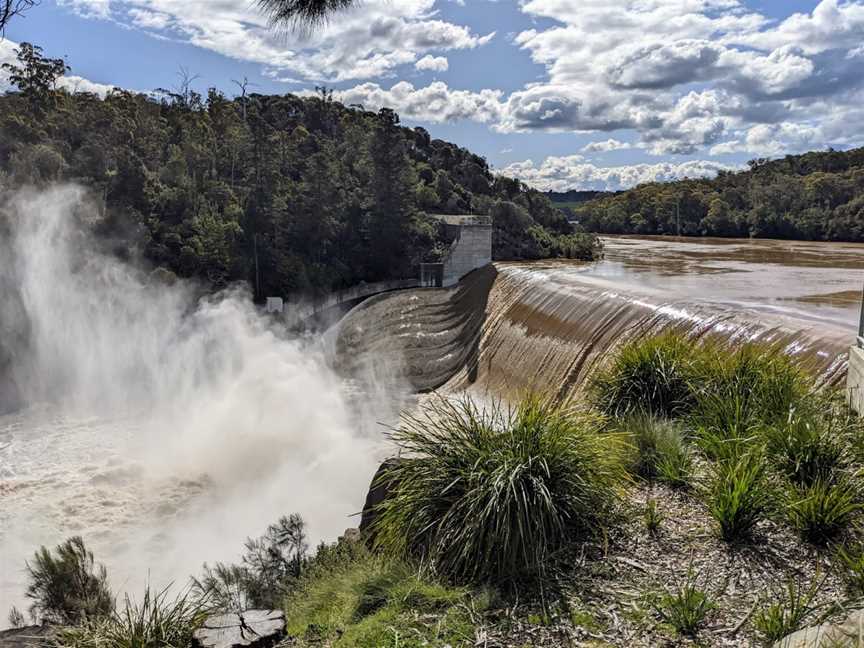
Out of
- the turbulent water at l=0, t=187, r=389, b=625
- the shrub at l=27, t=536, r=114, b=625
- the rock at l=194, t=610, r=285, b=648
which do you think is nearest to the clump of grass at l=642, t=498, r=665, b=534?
the rock at l=194, t=610, r=285, b=648

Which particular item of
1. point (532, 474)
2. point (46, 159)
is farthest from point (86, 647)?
A: point (46, 159)

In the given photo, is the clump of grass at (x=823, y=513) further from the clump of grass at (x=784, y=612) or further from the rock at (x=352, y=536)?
the rock at (x=352, y=536)

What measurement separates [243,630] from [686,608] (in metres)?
3.07

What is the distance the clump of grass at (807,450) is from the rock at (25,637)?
614 centimetres

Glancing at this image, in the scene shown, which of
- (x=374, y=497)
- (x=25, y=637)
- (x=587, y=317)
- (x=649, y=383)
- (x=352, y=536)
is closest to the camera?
(x=25, y=637)

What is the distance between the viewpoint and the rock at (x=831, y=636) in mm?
3305

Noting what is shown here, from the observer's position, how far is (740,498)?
4977mm

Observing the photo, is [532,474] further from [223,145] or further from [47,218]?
[223,145]

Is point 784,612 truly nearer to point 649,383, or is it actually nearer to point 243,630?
point 243,630

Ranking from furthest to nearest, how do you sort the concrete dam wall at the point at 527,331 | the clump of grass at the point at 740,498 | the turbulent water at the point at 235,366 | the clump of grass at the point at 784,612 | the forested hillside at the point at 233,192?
1. the forested hillside at the point at 233,192
2. the concrete dam wall at the point at 527,331
3. the turbulent water at the point at 235,366
4. the clump of grass at the point at 740,498
5. the clump of grass at the point at 784,612

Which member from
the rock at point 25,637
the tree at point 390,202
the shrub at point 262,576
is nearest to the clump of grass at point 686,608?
the shrub at point 262,576

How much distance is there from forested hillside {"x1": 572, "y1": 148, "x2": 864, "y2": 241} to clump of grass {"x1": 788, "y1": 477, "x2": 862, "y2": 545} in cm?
5091

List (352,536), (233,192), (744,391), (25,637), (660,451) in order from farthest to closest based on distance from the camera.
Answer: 1. (233,192)
2. (352,536)
3. (744,391)
4. (660,451)
5. (25,637)

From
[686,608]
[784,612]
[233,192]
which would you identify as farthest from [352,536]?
[233,192]
